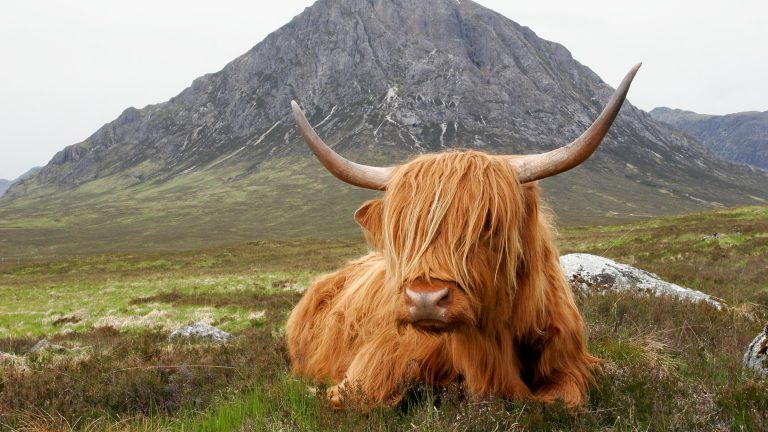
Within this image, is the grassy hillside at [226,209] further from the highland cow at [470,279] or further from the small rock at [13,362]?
the highland cow at [470,279]

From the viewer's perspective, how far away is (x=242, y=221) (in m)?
114

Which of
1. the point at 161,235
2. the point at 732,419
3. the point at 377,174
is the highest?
the point at 377,174

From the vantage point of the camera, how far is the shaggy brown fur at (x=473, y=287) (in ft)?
9.29

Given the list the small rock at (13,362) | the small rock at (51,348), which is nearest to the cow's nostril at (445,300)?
the small rock at (13,362)

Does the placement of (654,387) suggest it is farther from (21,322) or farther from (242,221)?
(242,221)

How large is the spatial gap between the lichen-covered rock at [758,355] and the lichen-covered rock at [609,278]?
4.31 meters

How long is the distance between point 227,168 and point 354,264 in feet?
621

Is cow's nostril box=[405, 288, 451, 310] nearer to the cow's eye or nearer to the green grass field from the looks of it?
the cow's eye

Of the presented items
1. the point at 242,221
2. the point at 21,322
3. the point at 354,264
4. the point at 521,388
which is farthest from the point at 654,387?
the point at 242,221

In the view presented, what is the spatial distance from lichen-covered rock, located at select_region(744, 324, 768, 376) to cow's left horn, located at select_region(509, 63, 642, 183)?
242 centimetres

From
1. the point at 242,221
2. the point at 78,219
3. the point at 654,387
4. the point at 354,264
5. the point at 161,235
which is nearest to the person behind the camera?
the point at 654,387

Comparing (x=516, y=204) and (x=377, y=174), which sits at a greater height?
(x=377, y=174)

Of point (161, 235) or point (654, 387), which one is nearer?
point (654, 387)

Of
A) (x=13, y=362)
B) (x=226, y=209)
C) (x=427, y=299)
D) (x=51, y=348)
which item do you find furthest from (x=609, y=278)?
(x=226, y=209)
